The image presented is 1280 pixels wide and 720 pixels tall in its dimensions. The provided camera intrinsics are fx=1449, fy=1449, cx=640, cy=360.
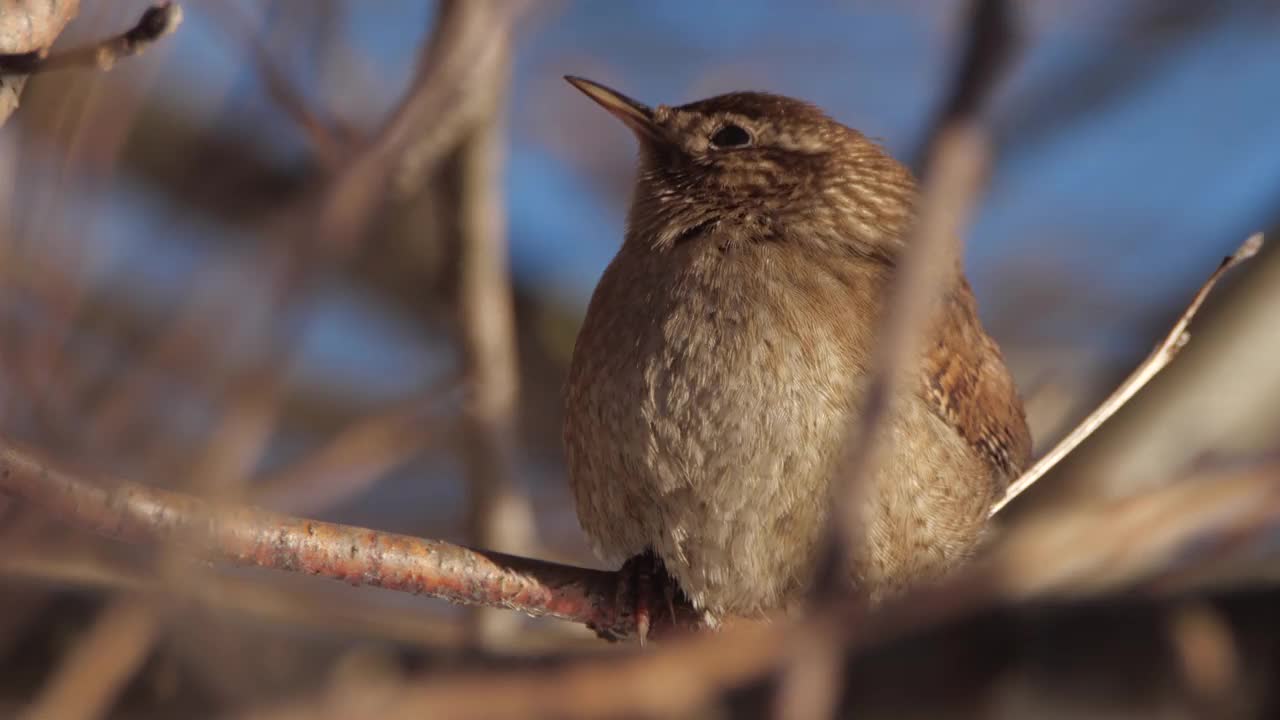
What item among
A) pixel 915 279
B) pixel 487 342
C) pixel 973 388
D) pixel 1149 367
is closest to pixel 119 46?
pixel 915 279

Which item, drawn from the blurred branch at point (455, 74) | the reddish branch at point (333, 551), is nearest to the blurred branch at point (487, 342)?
the blurred branch at point (455, 74)

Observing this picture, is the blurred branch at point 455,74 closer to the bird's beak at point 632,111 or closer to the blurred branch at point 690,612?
the bird's beak at point 632,111

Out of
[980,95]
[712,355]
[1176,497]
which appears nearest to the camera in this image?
[980,95]

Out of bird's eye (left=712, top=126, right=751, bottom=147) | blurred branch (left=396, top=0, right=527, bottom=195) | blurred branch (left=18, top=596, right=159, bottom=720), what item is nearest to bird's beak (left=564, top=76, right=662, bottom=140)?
bird's eye (left=712, top=126, right=751, bottom=147)

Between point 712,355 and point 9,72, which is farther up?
point 9,72

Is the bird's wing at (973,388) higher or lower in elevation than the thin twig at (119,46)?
lower

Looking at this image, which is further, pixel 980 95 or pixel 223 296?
pixel 223 296

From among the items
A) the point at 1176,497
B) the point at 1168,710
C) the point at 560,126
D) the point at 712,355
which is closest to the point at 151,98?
the point at 560,126

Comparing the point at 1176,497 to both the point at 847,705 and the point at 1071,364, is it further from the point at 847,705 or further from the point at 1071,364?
the point at 1071,364
